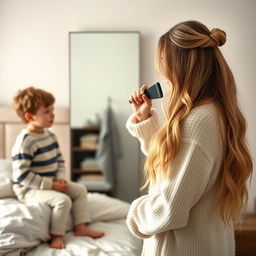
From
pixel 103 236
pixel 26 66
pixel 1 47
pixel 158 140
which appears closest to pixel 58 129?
pixel 26 66

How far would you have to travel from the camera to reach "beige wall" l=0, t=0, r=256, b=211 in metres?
3.09

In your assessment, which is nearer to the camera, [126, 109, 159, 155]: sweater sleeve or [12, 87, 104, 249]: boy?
[126, 109, 159, 155]: sweater sleeve

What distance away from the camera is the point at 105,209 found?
7.84 feet

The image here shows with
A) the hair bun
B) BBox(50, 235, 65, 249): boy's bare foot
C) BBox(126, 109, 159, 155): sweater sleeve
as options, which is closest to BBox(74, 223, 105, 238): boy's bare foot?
BBox(50, 235, 65, 249): boy's bare foot

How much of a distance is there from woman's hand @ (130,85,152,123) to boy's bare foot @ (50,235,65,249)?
949 mm

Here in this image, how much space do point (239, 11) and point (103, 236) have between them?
80.7 inches

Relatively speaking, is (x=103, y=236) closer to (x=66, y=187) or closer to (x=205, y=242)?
(x=66, y=187)

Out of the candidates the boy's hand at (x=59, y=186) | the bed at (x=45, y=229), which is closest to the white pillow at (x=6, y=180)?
the bed at (x=45, y=229)

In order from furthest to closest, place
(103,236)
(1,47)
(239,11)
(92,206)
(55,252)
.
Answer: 1. (1,47)
2. (239,11)
3. (92,206)
4. (103,236)
5. (55,252)

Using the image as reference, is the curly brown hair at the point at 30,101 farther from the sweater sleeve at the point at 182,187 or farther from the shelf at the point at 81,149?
the sweater sleeve at the point at 182,187

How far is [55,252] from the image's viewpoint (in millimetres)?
1873

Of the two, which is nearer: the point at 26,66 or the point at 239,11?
the point at 239,11

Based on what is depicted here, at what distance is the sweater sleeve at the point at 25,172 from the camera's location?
214 cm

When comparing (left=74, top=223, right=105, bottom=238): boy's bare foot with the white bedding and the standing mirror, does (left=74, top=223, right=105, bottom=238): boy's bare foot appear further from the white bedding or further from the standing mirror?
the standing mirror
